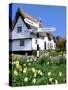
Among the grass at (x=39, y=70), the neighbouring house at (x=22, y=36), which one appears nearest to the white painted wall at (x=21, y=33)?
the neighbouring house at (x=22, y=36)

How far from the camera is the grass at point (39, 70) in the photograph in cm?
209

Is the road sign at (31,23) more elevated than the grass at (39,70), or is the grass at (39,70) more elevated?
the road sign at (31,23)

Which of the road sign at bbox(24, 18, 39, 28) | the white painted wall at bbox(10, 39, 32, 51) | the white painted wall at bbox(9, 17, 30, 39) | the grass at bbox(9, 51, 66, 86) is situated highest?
the road sign at bbox(24, 18, 39, 28)

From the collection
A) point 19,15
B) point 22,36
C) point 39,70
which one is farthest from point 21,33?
point 39,70

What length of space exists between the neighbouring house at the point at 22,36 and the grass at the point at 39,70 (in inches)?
2.9

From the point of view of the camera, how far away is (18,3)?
6.89 feet

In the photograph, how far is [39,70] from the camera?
215 cm

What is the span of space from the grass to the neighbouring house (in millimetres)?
74

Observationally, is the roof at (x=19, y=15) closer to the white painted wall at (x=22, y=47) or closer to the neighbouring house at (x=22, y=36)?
the neighbouring house at (x=22, y=36)

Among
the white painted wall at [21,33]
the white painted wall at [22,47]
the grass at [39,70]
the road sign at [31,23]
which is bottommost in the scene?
Answer: the grass at [39,70]

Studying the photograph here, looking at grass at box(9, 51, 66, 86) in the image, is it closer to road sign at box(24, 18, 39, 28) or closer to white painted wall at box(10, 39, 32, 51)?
white painted wall at box(10, 39, 32, 51)

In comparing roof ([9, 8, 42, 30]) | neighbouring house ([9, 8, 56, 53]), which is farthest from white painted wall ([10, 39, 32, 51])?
roof ([9, 8, 42, 30])

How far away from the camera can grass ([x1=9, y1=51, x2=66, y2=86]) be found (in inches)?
82.2

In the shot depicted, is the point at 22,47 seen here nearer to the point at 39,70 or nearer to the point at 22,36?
the point at 22,36
